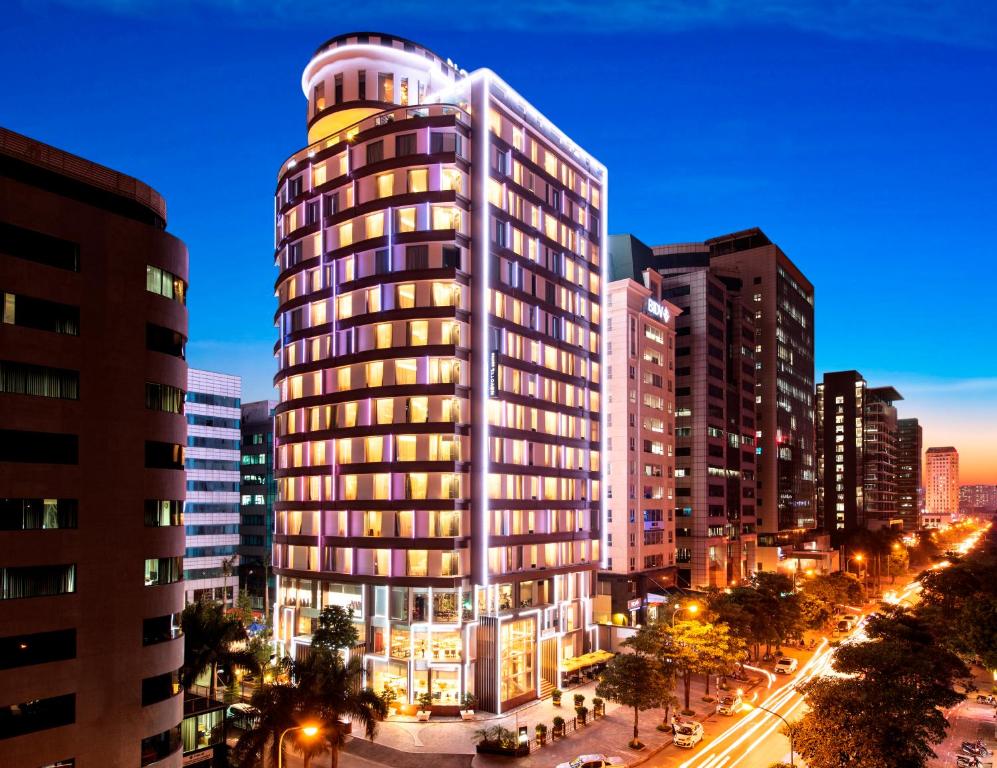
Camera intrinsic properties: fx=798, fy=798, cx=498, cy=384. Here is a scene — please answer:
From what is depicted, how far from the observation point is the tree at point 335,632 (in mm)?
73625

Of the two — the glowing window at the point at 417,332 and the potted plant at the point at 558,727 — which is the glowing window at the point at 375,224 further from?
the potted plant at the point at 558,727

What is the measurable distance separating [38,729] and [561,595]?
61.2m

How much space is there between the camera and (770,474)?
183500 mm

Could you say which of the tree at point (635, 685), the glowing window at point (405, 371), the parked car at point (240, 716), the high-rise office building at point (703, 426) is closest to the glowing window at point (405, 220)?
the glowing window at point (405, 371)

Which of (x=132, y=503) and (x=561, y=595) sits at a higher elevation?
(x=132, y=503)

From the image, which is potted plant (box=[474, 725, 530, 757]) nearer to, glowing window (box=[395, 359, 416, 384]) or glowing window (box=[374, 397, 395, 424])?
glowing window (box=[374, 397, 395, 424])

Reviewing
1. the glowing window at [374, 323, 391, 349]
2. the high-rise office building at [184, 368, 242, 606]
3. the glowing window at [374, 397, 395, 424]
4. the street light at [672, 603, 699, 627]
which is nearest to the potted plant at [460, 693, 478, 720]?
the street light at [672, 603, 699, 627]

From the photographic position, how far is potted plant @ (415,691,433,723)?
241 feet

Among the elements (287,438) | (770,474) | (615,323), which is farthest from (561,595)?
(770,474)

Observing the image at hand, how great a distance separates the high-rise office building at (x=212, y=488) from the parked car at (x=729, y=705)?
87.1 meters

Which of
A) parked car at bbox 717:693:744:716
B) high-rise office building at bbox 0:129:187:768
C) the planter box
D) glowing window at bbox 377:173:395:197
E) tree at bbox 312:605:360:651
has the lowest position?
parked car at bbox 717:693:744:716

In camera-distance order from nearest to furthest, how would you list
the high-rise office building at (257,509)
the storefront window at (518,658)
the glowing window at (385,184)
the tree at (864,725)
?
the tree at (864,725) → the storefront window at (518,658) → the glowing window at (385,184) → the high-rise office building at (257,509)

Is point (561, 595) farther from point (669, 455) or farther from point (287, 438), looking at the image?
point (669, 455)

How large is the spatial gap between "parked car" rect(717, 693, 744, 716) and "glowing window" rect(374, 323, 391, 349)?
47.9 meters
